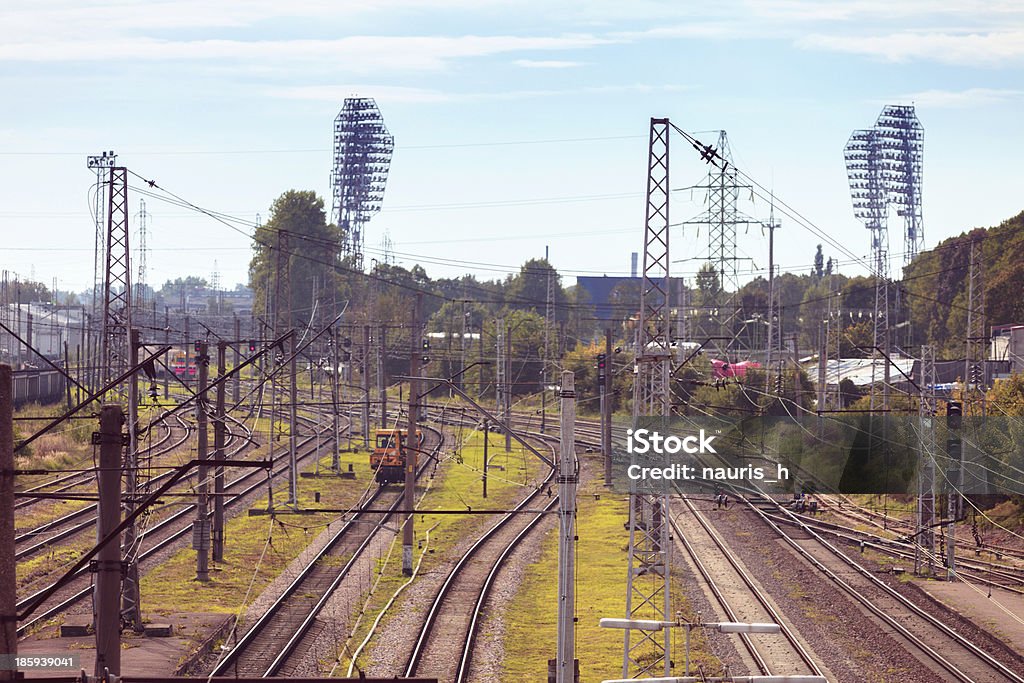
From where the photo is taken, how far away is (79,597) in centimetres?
2767

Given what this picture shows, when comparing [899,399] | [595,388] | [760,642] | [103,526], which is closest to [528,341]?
[595,388]

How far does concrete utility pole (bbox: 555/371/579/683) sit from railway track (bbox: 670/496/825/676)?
8.83 meters

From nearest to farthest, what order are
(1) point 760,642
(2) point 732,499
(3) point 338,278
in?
(1) point 760,642, (2) point 732,499, (3) point 338,278

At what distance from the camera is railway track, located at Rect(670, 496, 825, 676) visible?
2398 centimetres

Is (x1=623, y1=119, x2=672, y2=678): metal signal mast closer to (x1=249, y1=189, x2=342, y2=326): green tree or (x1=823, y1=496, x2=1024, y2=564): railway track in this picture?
(x1=823, y1=496, x2=1024, y2=564): railway track

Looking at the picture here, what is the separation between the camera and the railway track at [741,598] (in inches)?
944

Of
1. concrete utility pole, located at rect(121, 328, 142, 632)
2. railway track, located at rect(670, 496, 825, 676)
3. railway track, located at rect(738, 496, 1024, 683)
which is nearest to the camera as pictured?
concrete utility pole, located at rect(121, 328, 142, 632)

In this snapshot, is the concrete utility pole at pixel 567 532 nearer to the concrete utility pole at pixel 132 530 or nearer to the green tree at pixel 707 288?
the concrete utility pole at pixel 132 530

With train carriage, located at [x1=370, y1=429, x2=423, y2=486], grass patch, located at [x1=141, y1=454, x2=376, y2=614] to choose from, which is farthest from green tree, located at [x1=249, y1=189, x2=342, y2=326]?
grass patch, located at [x1=141, y1=454, x2=376, y2=614]

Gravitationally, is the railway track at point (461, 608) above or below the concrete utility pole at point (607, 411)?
below

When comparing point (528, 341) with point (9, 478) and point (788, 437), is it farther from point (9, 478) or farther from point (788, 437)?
point (9, 478)

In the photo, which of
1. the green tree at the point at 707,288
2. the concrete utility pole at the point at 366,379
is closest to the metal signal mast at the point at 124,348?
the concrete utility pole at the point at 366,379

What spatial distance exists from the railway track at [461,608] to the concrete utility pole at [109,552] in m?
6.08

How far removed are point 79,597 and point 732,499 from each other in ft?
86.9
